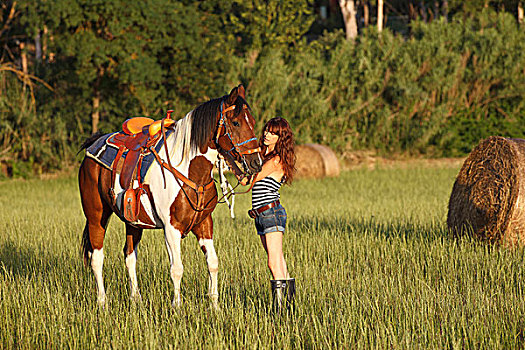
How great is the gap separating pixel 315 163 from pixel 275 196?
1386 cm

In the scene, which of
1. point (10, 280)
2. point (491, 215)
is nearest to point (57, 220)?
point (10, 280)

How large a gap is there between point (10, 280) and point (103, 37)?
526 inches

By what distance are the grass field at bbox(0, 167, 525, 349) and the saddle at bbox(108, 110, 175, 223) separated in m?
→ 0.99

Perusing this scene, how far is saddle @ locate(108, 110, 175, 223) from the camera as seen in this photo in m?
5.99

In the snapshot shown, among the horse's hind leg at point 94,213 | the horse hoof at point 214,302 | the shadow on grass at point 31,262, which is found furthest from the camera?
the shadow on grass at point 31,262

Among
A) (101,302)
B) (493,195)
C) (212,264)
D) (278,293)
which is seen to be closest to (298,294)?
(278,293)

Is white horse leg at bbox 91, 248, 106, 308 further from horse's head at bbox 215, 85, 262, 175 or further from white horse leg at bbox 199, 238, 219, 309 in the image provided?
horse's head at bbox 215, 85, 262, 175

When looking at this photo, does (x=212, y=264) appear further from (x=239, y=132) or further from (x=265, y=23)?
(x=265, y=23)

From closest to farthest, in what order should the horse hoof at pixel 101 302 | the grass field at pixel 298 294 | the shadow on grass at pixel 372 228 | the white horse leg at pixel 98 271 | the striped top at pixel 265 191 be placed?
the grass field at pixel 298 294, the striped top at pixel 265 191, the horse hoof at pixel 101 302, the white horse leg at pixel 98 271, the shadow on grass at pixel 372 228

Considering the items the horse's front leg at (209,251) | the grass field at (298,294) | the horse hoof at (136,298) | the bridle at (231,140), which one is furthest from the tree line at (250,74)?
the bridle at (231,140)

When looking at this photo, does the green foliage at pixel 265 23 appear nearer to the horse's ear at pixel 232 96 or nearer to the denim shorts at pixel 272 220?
the denim shorts at pixel 272 220

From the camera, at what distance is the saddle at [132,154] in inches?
236

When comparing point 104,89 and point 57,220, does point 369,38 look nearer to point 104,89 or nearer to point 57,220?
point 104,89

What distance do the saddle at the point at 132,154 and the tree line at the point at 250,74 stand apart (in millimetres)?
12066
